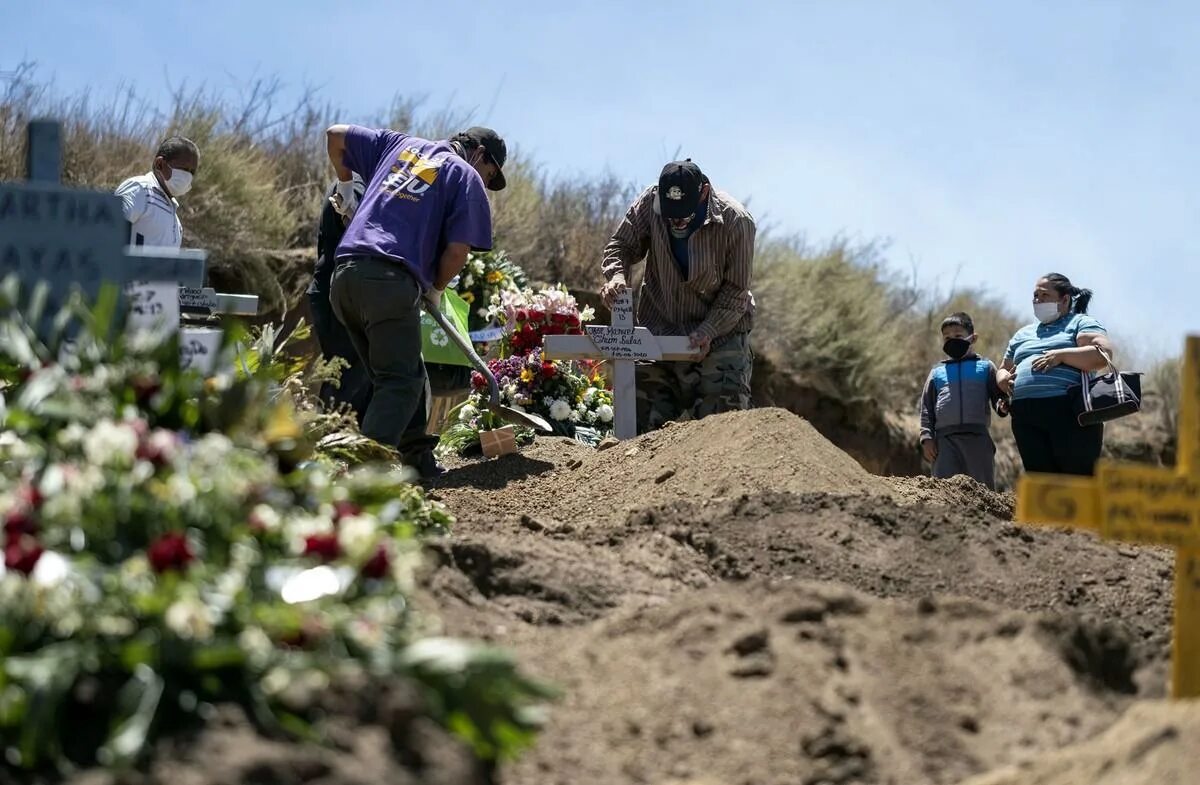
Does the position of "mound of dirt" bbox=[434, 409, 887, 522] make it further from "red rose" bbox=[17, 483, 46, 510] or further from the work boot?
"red rose" bbox=[17, 483, 46, 510]

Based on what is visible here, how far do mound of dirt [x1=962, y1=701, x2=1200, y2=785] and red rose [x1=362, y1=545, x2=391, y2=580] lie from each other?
46.9 inches

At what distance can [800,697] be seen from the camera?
346 centimetres

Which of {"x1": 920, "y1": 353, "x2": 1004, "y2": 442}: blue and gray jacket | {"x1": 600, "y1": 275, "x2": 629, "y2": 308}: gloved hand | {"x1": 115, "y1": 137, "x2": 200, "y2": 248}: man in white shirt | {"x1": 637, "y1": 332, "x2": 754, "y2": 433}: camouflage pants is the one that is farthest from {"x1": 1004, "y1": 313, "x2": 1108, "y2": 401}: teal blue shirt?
{"x1": 115, "y1": 137, "x2": 200, "y2": 248}: man in white shirt

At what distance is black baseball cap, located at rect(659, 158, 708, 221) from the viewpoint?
902cm

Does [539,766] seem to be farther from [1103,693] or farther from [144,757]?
[1103,693]

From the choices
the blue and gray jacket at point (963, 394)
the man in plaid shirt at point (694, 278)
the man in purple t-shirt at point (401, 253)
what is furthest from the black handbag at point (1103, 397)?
the man in purple t-shirt at point (401, 253)

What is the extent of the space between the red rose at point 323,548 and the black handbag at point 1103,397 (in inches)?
239

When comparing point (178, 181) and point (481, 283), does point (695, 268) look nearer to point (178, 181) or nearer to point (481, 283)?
point (178, 181)

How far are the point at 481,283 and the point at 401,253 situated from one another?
5556mm

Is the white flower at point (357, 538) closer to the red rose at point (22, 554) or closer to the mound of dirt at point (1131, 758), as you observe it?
the red rose at point (22, 554)

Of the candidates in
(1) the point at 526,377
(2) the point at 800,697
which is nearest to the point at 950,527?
(2) the point at 800,697

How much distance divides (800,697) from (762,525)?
8.40 feet

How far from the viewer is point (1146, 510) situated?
374 cm

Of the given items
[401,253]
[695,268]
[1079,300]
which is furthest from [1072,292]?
[401,253]
